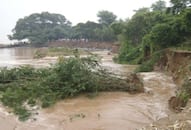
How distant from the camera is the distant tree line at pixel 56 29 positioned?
54862 millimetres

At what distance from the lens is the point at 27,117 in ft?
26.0

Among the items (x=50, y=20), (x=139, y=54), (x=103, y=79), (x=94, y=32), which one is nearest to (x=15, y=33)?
(x=50, y=20)

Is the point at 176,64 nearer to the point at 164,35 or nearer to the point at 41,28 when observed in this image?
the point at 164,35

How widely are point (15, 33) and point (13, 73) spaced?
5500 centimetres

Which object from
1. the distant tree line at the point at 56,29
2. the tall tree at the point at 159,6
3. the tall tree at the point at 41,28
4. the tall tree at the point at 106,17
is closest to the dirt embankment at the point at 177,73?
the tall tree at the point at 159,6

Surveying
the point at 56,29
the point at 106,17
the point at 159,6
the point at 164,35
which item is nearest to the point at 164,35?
the point at 164,35

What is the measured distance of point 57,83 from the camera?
10414 millimetres

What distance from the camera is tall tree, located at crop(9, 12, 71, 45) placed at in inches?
2364

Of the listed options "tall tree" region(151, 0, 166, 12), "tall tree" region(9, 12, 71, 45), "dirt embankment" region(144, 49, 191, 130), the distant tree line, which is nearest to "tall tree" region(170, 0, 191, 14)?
"dirt embankment" region(144, 49, 191, 130)

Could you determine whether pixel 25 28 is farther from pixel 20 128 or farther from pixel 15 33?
pixel 20 128

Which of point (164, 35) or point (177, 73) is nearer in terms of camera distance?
point (177, 73)

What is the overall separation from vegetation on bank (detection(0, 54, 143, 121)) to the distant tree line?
132 feet

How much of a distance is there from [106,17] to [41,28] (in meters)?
14.3

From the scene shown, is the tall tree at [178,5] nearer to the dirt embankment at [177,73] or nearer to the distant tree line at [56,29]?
the dirt embankment at [177,73]
